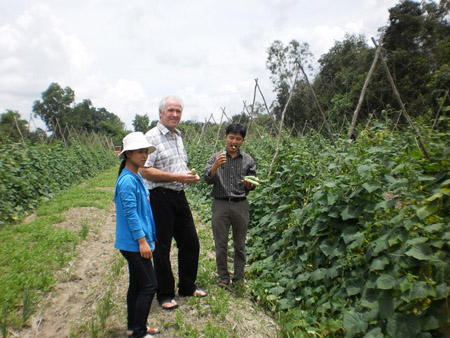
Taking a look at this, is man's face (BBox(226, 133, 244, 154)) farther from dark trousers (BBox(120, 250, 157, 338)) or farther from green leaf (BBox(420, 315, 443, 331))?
green leaf (BBox(420, 315, 443, 331))

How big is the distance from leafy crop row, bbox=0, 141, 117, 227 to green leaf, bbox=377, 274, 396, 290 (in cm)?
640

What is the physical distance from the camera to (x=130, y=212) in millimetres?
2375

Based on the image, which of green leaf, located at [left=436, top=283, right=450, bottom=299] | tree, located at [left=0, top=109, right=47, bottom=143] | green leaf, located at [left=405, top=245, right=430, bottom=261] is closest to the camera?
green leaf, located at [left=436, top=283, right=450, bottom=299]

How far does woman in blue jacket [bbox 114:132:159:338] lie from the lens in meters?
2.39

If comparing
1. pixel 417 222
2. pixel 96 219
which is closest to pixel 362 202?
pixel 417 222

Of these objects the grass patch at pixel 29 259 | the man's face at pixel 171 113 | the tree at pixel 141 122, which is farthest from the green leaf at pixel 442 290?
the tree at pixel 141 122

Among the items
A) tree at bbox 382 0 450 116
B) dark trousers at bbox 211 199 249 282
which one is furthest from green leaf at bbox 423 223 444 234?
tree at bbox 382 0 450 116

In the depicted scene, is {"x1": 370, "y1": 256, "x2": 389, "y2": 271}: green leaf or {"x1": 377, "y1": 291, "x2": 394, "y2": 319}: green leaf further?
{"x1": 370, "y1": 256, "x2": 389, "y2": 271}: green leaf

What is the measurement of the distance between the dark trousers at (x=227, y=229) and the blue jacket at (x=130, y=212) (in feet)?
3.20

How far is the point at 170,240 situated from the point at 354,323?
1.67 m

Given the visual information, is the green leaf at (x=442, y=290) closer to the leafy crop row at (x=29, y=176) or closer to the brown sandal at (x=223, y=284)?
the brown sandal at (x=223, y=284)

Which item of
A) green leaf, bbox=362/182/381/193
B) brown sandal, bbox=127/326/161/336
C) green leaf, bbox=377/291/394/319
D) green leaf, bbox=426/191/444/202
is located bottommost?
brown sandal, bbox=127/326/161/336

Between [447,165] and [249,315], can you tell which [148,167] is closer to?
[249,315]

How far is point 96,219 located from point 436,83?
18.4m
